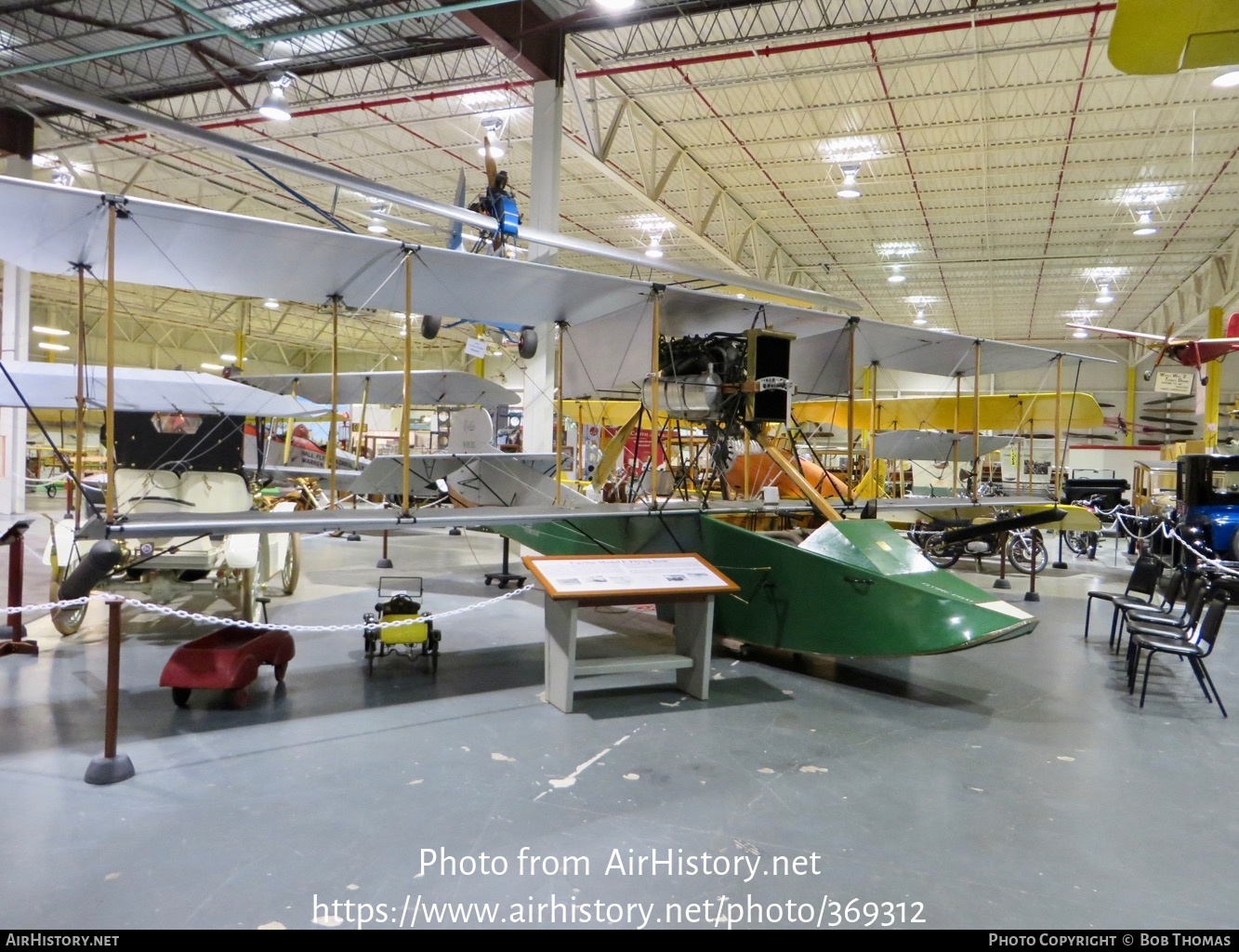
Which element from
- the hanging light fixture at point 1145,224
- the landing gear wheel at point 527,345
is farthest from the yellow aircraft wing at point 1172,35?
the hanging light fixture at point 1145,224

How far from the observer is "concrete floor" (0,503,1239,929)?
2.50m

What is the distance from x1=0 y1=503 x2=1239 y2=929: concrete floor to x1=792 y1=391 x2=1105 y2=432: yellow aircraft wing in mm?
4878

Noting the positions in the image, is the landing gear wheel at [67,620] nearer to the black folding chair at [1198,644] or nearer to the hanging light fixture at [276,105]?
the hanging light fixture at [276,105]

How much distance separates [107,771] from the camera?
3.33 metres

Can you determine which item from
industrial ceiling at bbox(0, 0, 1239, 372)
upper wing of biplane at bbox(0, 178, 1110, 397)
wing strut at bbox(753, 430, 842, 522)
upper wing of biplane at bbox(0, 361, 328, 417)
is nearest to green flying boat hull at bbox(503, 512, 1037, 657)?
wing strut at bbox(753, 430, 842, 522)

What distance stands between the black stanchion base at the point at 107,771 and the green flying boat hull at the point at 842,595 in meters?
3.78

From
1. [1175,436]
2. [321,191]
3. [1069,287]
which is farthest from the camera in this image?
[1175,436]

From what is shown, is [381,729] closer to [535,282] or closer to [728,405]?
[535,282]

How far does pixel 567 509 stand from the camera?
5.13 m

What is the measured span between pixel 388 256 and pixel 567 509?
206cm

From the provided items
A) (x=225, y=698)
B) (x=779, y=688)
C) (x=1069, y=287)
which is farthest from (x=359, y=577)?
(x=1069, y=287)

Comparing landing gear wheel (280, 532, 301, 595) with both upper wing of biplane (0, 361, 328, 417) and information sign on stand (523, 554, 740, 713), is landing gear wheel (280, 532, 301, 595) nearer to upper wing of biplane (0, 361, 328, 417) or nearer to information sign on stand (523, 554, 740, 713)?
upper wing of biplane (0, 361, 328, 417)

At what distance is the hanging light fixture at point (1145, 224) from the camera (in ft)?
45.3

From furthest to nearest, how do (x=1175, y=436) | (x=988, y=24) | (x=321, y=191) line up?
(x=1175, y=436), (x=321, y=191), (x=988, y=24)
